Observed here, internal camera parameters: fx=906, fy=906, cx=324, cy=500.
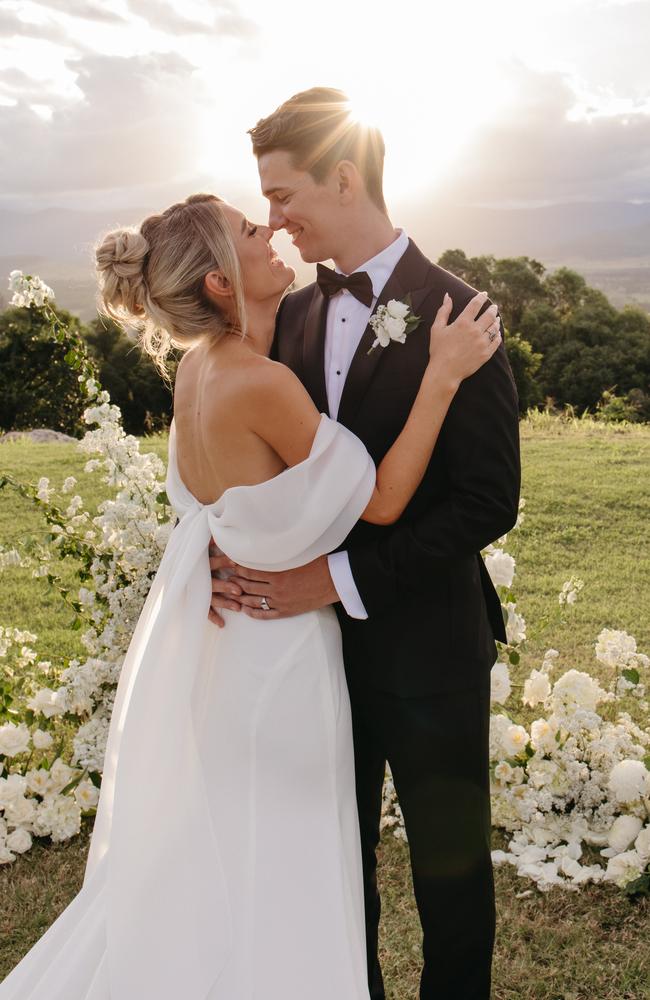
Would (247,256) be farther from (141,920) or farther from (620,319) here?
(620,319)

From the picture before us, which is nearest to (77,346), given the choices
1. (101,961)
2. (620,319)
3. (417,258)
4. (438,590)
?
(417,258)

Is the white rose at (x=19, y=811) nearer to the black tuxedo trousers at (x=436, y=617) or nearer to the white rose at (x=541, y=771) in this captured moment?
the black tuxedo trousers at (x=436, y=617)

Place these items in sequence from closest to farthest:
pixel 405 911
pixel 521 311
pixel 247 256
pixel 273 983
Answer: pixel 273 983 → pixel 247 256 → pixel 405 911 → pixel 521 311

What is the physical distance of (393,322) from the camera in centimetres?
269

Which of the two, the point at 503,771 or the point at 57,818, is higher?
the point at 503,771

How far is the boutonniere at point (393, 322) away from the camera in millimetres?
2697

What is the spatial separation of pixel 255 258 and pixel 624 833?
3.19 metres

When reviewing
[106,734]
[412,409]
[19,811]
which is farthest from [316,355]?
[19,811]

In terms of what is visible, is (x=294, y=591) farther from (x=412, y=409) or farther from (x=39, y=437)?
(x=39, y=437)

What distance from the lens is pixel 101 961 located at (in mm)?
2918

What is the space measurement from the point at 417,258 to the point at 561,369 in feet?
143

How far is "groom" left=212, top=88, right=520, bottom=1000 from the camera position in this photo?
8.79 ft

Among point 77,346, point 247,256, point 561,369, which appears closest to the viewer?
point 247,256

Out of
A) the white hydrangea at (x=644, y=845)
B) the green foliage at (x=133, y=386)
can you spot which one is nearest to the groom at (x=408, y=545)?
the white hydrangea at (x=644, y=845)
